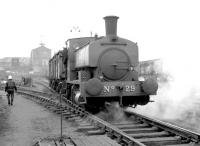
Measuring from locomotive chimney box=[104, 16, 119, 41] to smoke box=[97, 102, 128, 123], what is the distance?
84.7 inches

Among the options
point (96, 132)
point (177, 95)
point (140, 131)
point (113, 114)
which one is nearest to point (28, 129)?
point (96, 132)

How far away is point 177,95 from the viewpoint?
45.2ft

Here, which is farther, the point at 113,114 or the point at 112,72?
the point at 112,72

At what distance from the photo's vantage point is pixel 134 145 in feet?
18.1

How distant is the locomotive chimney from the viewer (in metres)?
9.68

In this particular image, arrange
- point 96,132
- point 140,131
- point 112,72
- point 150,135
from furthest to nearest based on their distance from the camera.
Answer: point 112,72
point 140,131
point 96,132
point 150,135

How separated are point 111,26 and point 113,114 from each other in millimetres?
2781

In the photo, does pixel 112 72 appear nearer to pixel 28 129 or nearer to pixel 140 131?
pixel 140 131

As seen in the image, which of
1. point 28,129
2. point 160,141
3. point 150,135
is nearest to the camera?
point 160,141

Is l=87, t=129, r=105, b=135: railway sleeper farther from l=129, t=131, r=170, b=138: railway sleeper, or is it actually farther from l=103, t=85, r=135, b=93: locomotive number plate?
l=103, t=85, r=135, b=93: locomotive number plate

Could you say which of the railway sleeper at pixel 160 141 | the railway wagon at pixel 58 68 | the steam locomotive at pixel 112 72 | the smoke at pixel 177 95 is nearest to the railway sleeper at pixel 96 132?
the railway sleeper at pixel 160 141

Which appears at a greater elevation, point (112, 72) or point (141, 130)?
point (112, 72)

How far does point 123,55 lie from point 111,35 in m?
0.76

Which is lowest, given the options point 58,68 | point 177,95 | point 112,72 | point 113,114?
point 113,114
